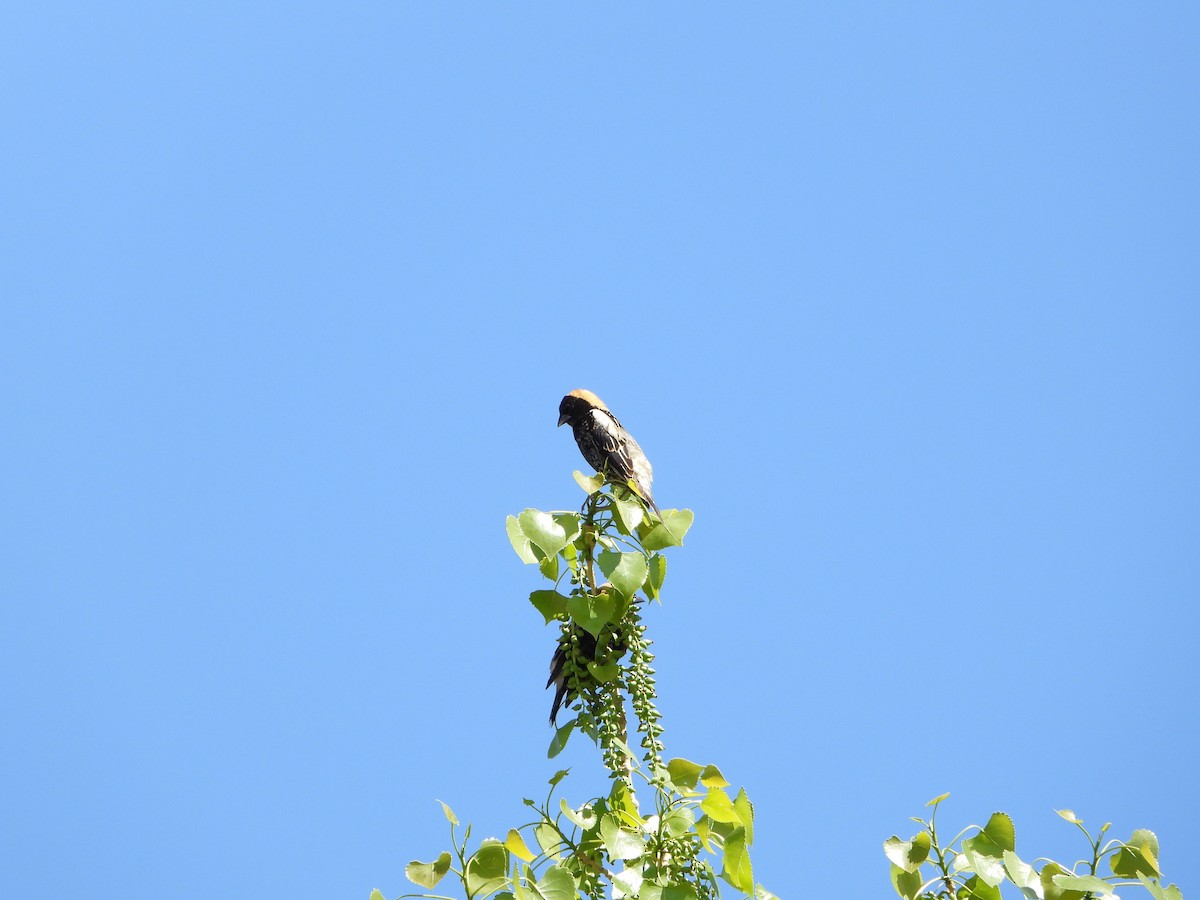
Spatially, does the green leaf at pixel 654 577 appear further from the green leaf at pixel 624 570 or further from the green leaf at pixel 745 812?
the green leaf at pixel 745 812

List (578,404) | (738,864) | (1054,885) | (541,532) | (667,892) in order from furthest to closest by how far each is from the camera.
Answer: (578,404) < (541,532) < (1054,885) < (738,864) < (667,892)

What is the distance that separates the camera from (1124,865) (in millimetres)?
2385

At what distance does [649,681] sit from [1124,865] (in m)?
1.05

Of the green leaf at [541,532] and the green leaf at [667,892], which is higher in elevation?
the green leaf at [541,532]

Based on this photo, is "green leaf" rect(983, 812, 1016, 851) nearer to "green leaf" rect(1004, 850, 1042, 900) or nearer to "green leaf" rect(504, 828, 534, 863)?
"green leaf" rect(1004, 850, 1042, 900)

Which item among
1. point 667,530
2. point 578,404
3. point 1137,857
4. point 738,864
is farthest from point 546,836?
point 578,404

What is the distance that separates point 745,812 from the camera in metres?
2.24

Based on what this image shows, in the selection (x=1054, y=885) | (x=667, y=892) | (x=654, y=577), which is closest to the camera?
(x=667, y=892)

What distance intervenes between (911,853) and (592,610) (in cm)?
81

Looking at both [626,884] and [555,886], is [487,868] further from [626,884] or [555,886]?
[626,884]

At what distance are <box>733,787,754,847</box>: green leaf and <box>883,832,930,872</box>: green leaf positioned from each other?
0.31 m

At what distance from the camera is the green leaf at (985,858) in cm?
229

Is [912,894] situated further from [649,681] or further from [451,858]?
[451,858]

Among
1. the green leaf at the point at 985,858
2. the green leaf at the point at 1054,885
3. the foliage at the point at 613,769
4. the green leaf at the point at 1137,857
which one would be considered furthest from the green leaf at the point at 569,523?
the green leaf at the point at 1137,857
